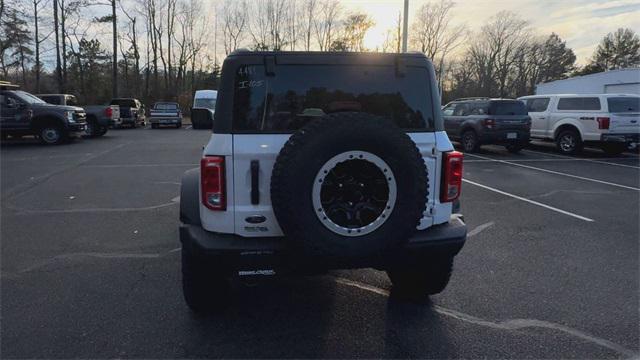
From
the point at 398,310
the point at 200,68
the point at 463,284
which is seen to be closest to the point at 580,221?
the point at 463,284

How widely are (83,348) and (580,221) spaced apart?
6330mm

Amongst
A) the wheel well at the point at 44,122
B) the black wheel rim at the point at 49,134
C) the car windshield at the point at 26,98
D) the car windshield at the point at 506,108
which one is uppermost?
the car windshield at the point at 26,98

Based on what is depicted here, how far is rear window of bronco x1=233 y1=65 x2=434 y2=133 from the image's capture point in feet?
10.0

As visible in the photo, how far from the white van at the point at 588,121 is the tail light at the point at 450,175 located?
12998 millimetres

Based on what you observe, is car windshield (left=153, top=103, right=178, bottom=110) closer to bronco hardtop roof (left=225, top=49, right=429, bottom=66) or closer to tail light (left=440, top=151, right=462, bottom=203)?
bronco hardtop roof (left=225, top=49, right=429, bottom=66)

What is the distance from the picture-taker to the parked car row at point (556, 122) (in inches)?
539

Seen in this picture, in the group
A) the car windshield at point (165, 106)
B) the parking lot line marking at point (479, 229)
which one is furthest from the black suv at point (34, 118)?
the parking lot line marking at point (479, 229)

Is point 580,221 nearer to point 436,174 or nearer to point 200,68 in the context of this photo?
point 436,174

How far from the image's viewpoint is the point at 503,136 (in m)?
14.5

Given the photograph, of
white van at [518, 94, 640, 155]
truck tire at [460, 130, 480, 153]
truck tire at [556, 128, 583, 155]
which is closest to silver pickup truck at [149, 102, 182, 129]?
truck tire at [460, 130, 480, 153]

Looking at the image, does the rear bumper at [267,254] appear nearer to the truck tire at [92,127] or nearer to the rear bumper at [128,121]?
the truck tire at [92,127]

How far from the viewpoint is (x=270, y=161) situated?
9.51ft

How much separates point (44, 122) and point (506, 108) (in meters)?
16.6

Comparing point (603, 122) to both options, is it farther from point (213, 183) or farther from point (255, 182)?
point (213, 183)
